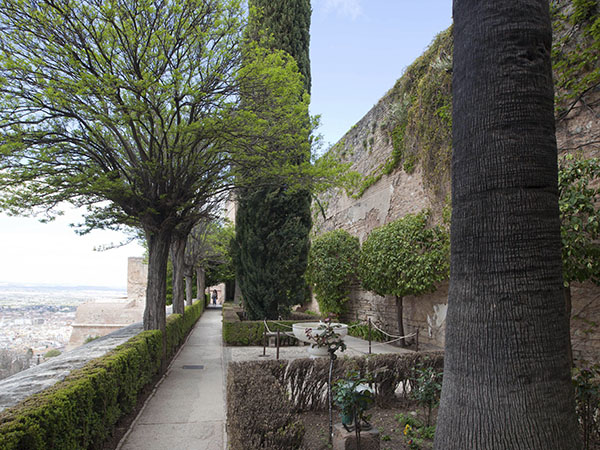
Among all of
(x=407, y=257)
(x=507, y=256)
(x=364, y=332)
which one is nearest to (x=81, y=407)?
(x=507, y=256)

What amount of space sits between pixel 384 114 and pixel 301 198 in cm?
356

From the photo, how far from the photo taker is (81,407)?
2900 millimetres

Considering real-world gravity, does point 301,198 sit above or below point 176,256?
above

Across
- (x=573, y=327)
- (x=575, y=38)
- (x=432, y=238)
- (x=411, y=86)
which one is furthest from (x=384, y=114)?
(x=573, y=327)

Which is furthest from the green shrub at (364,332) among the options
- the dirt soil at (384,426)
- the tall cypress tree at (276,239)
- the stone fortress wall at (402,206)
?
the dirt soil at (384,426)

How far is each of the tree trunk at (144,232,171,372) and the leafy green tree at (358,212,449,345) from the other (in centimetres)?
488

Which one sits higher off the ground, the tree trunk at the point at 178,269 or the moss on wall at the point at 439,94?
the moss on wall at the point at 439,94

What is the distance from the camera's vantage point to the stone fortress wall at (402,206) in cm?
530

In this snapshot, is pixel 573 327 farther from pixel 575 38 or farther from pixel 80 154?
pixel 80 154

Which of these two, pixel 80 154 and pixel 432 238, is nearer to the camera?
pixel 80 154

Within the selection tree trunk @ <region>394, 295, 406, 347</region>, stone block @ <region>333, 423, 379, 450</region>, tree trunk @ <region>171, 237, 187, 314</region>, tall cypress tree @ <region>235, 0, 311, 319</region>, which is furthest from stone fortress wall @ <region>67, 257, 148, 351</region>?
stone block @ <region>333, 423, 379, 450</region>

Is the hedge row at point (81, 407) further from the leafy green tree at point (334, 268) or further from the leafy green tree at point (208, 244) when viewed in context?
the leafy green tree at point (208, 244)

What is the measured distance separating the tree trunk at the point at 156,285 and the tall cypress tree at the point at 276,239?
394 centimetres

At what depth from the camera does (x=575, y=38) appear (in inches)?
222
